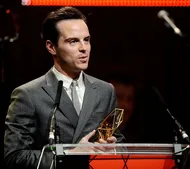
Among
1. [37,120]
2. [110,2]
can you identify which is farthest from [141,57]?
[37,120]

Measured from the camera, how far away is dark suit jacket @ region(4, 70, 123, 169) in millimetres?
2568

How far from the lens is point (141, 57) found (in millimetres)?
4508

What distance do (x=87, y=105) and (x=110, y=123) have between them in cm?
54

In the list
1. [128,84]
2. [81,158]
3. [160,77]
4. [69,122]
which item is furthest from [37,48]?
[81,158]

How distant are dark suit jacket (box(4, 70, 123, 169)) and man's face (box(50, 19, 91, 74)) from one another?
0.12m

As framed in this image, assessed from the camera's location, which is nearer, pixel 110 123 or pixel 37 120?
pixel 110 123

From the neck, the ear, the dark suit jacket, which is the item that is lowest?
the dark suit jacket

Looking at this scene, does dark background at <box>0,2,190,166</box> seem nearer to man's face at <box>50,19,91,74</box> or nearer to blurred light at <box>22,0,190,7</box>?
blurred light at <box>22,0,190,7</box>

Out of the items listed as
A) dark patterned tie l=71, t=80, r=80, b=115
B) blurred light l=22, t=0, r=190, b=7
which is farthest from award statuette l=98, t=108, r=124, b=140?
blurred light l=22, t=0, r=190, b=7

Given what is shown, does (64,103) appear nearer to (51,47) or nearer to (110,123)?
(51,47)

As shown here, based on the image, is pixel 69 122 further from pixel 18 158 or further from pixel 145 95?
pixel 145 95

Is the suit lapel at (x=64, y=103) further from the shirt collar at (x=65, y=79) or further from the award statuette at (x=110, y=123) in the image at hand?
the award statuette at (x=110, y=123)

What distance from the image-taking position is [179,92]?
450cm

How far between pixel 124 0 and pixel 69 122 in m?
1.13
